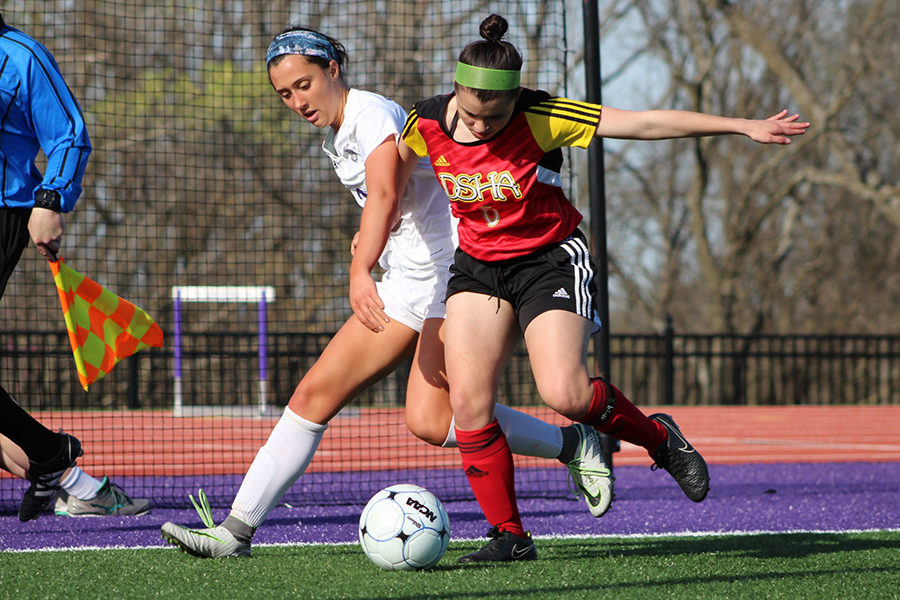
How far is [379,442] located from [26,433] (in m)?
5.32

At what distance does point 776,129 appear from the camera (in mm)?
3514

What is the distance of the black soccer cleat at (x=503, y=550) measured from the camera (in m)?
3.86

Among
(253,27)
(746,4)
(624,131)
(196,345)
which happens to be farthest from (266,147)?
(624,131)

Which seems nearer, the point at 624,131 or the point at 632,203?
the point at 624,131

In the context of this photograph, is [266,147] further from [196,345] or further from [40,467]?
[40,467]

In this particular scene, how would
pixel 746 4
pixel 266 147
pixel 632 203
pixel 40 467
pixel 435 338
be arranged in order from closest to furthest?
pixel 435 338 < pixel 40 467 < pixel 266 147 < pixel 746 4 < pixel 632 203

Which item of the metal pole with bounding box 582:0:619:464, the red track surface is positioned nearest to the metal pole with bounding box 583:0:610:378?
the metal pole with bounding box 582:0:619:464

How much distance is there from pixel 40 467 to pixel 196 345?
11608 millimetres

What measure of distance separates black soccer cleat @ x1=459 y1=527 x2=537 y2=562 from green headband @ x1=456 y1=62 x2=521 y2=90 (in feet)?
5.43

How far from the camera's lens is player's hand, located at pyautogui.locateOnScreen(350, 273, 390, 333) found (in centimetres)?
371

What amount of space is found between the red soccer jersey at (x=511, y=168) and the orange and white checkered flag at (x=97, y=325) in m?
1.72

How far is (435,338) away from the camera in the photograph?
161 inches

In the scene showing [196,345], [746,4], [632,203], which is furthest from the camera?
[632,203]

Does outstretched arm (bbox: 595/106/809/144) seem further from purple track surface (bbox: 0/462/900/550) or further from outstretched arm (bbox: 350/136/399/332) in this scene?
purple track surface (bbox: 0/462/900/550)
